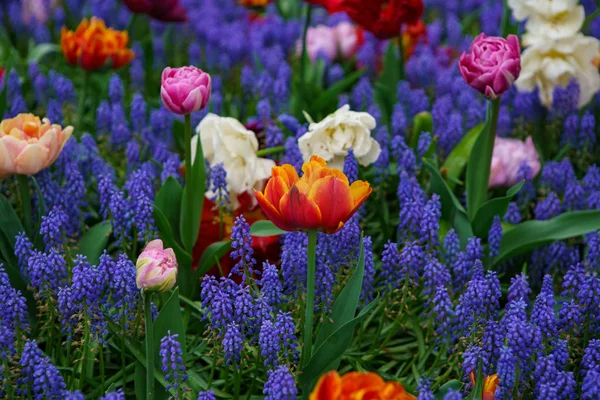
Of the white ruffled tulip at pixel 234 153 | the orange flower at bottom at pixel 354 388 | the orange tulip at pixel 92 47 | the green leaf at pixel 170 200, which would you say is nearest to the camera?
the orange flower at bottom at pixel 354 388

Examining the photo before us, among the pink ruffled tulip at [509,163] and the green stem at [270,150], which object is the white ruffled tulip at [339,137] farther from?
the pink ruffled tulip at [509,163]

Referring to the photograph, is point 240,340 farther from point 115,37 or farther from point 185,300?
point 115,37

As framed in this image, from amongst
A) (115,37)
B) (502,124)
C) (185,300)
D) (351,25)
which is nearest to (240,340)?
(185,300)

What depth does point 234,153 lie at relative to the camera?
98.1 inches

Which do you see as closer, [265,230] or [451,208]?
[265,230]

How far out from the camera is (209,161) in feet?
8.45

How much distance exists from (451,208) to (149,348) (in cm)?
114

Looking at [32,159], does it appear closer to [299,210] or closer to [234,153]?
[234,153]

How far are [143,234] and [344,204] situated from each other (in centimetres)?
75

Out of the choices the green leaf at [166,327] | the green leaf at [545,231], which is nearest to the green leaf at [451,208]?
the green leaf at [545,231]

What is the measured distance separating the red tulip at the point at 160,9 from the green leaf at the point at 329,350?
2209 mm

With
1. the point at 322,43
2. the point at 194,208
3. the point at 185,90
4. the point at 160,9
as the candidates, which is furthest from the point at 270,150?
the point at 322,43

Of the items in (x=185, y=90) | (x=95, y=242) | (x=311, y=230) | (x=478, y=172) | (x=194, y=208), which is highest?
(x=185, y=90)

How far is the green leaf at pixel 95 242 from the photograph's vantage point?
228 centimetres
